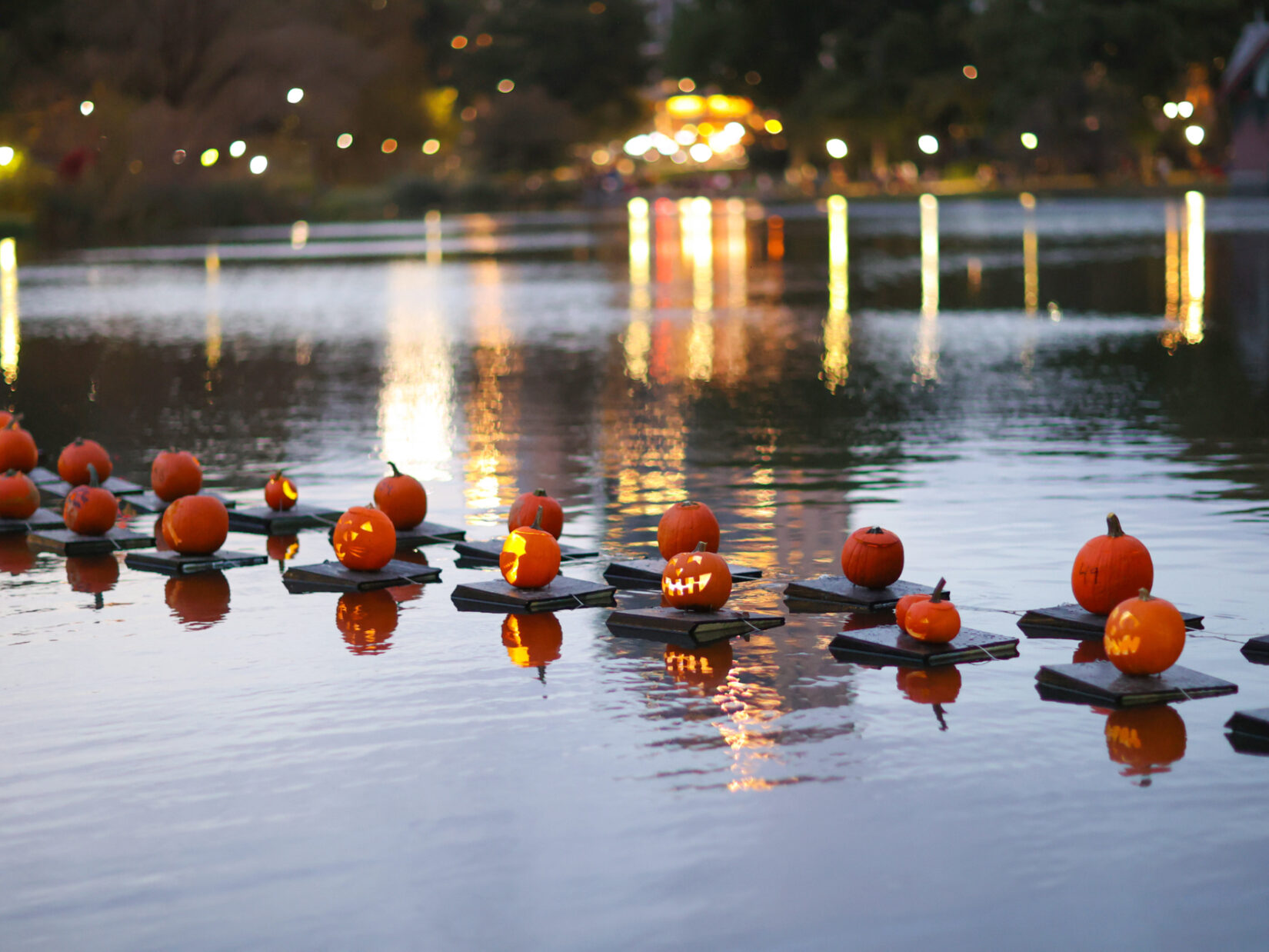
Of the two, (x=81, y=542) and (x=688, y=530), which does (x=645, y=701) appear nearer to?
(x=688, y=530)

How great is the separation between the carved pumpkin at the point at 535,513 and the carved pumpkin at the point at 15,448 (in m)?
4.89

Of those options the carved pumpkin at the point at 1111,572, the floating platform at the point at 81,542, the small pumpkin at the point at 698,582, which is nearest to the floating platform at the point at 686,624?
the small pumpkin at the point at 698,582

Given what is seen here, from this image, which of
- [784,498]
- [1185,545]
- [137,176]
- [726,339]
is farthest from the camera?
[137,176]

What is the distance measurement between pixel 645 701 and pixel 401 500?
4.48 m

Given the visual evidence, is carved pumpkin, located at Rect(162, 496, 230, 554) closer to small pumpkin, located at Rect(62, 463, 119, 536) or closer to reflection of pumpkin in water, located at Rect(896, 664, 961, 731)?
small pumpkin, located at Rect(62, 463, 119, 536)

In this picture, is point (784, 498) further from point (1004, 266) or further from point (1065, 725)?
point (1004, 266)

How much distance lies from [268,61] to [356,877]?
87907mm

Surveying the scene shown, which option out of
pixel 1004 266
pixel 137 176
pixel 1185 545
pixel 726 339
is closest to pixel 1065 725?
pixel 1185 545

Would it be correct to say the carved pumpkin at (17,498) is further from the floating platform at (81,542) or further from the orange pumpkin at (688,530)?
the orange pumpkin at (688,530)

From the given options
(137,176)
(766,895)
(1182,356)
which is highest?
(137,176)

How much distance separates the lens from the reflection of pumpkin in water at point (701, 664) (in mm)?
8375

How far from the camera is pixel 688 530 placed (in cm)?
1075

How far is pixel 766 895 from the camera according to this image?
18.9 ft

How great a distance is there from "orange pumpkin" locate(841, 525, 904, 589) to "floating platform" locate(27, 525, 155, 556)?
4.96 m
